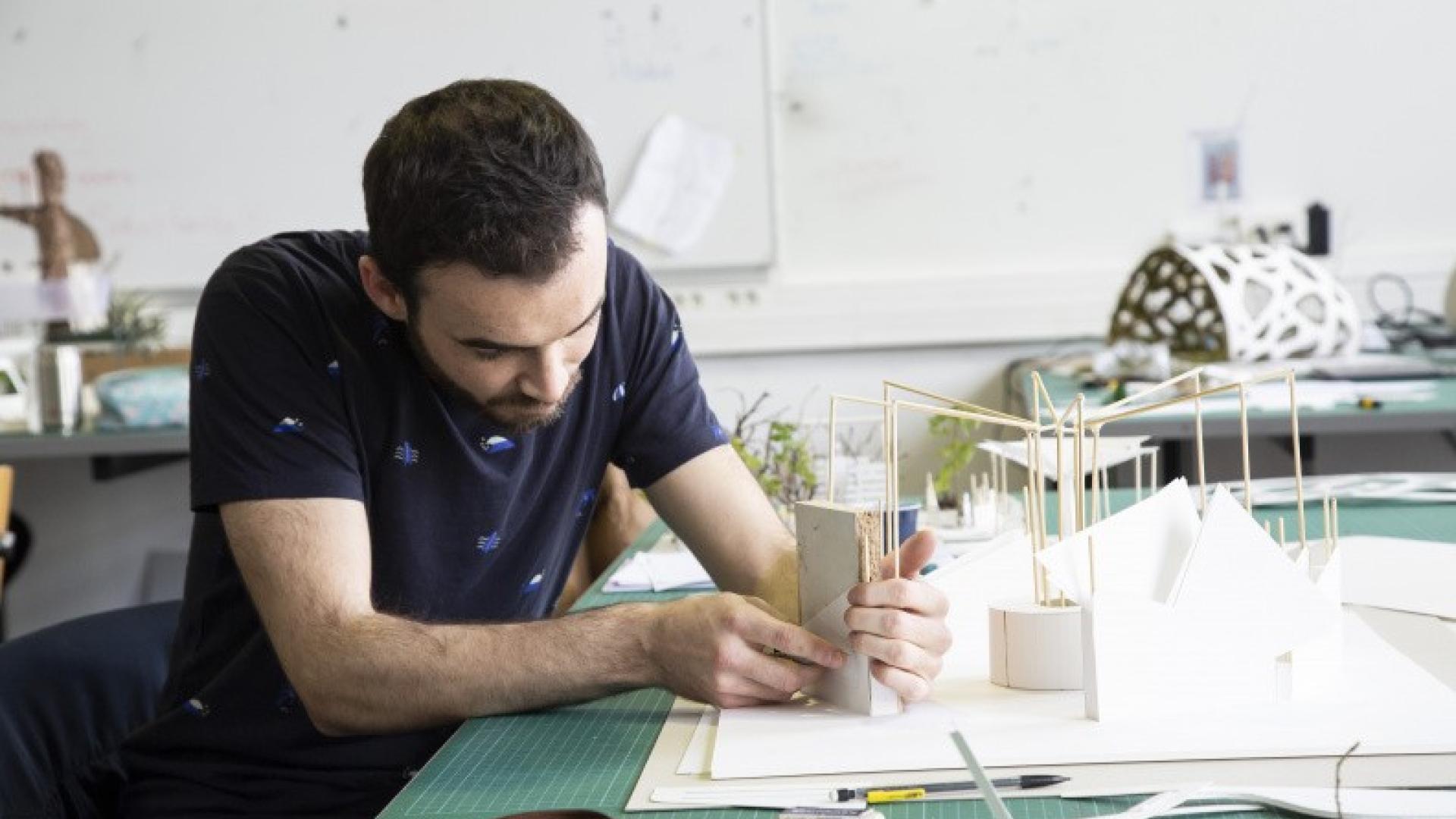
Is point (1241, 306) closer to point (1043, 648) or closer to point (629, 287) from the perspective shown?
point (629, 287)

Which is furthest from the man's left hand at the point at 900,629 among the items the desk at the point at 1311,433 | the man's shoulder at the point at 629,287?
the desk at the point at 1311,433

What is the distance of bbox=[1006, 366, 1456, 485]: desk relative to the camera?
102 inches

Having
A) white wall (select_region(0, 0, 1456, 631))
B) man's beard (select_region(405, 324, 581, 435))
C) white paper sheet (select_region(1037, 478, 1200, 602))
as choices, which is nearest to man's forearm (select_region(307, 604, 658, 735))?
man's beard (select_region(405, 324, 581, 435))

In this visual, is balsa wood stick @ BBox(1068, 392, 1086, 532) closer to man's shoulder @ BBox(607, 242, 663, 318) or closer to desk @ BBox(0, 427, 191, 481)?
man's shoulder @ BBox(607, 242, 663, 318)

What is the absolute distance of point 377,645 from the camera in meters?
1.26

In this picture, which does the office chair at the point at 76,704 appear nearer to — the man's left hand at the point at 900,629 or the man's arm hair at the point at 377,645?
the man's arm hair at the point at 377,645

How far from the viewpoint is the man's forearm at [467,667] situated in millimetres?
1225

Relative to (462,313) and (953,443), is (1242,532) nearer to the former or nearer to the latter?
(462,313)

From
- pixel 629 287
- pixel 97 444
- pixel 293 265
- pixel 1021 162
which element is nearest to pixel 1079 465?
pixel 629 287

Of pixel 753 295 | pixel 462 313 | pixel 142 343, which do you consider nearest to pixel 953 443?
pixel 462 313

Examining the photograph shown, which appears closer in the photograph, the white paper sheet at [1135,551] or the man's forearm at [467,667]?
the white paper sheet at [1135,551]

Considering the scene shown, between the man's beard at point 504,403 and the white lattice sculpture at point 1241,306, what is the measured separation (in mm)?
2023

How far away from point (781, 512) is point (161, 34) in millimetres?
2749

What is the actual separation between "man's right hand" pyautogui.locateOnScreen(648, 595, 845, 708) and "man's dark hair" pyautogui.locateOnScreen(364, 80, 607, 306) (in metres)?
0.34
